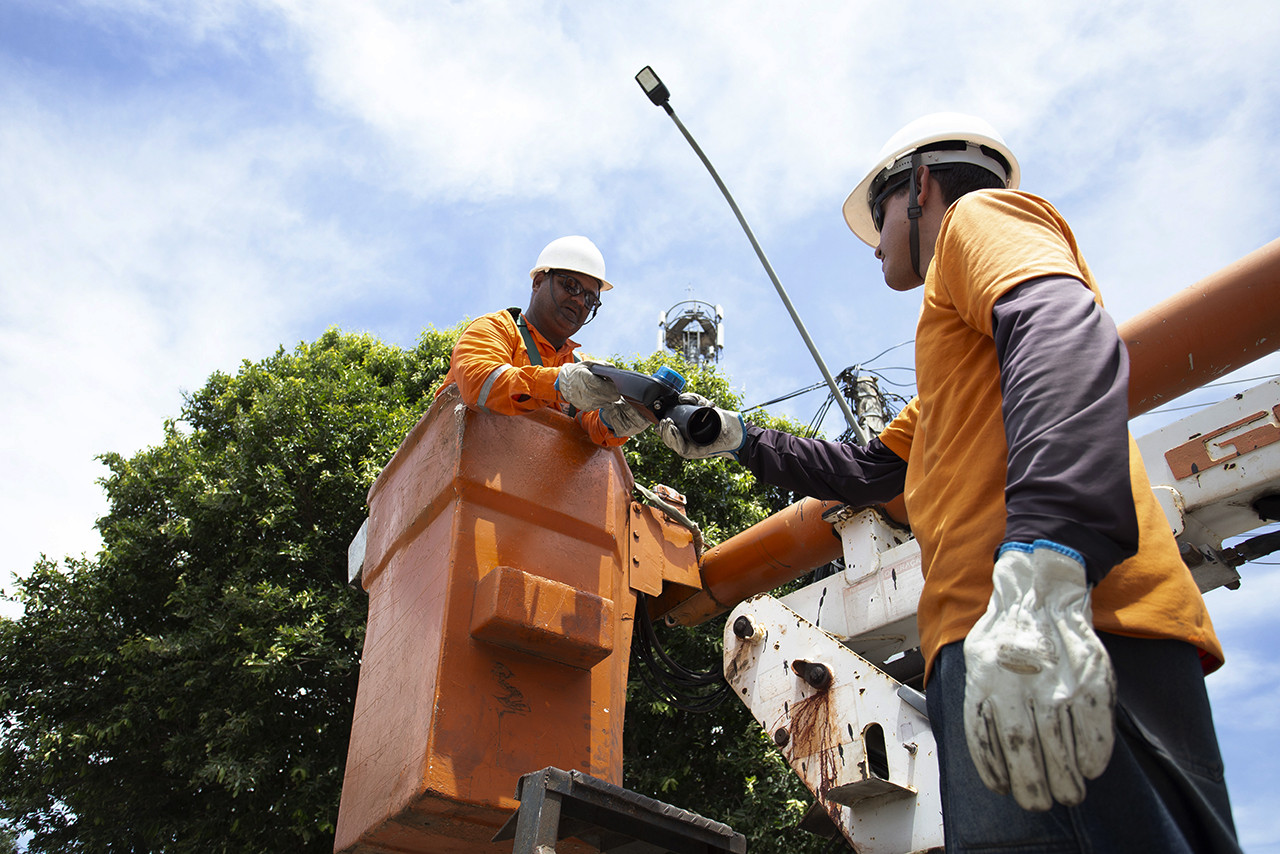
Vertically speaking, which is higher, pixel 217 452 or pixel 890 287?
pixel 217 452

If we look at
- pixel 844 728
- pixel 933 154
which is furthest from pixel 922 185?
pixel 844 728

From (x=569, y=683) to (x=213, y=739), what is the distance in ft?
19.6

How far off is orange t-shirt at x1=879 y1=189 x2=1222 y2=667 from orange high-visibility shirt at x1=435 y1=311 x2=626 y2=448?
149cm

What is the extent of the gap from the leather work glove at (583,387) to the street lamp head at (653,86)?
366 centimetres

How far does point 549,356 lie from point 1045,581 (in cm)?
257

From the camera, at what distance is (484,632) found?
2527 millimetres

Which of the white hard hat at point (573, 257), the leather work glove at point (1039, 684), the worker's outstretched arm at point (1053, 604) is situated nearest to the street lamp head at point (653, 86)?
the white hard hat at point (573, 257)

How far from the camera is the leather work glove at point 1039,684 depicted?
104cm

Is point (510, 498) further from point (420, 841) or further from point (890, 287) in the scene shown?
point (890, 287)

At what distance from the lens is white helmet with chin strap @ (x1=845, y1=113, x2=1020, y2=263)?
80.0 inches

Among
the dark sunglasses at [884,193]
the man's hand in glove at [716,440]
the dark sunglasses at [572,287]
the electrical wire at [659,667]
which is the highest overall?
the dark sunglasses at [572,287]

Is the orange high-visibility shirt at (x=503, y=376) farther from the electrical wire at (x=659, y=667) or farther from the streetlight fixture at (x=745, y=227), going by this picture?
the streetlight fixture at (x=745, y=227)

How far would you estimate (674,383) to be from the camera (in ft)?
9.45

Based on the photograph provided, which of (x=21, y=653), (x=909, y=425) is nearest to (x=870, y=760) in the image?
(x=909, y=425)
